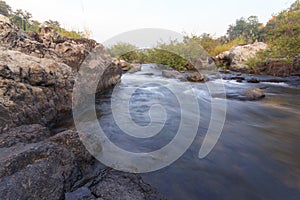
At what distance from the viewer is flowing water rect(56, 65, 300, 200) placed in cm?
168

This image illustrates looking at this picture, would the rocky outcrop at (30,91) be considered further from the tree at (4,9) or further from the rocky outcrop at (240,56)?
the tree at (4,9)

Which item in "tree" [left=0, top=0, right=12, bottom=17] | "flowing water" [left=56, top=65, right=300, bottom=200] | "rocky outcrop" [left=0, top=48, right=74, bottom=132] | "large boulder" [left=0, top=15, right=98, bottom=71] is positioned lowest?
"flowing water" [left=56, top=65, right=300, bottom=200]

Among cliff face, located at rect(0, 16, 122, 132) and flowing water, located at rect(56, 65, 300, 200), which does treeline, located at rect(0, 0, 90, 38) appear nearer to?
cliff face, located at rect(0, 16, 122, 132)

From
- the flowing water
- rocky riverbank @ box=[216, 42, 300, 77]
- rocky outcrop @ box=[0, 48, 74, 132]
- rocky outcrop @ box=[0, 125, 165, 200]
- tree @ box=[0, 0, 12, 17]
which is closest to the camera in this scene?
rocky outcrop @ box=[0, 125, 165, 200]

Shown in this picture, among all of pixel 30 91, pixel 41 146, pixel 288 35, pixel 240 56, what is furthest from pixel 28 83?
pixel 240 56

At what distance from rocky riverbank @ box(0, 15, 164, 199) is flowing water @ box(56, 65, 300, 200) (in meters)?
0.44

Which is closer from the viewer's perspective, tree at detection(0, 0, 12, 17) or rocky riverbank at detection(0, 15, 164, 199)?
rocky riverbank at detection(0, 15, 164, 199)

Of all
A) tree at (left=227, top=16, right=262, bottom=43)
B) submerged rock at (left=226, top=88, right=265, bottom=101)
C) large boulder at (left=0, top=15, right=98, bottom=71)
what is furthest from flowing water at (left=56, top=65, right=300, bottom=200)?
tree at (left=227, top=16, right=262, bottom=43)

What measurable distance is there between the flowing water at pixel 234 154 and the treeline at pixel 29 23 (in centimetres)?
490

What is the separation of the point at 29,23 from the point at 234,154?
65.7 ft

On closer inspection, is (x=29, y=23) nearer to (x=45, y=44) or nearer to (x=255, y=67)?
(x=45, y=44)

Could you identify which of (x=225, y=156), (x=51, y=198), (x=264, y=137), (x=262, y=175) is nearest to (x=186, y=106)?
(x=264, y=137)

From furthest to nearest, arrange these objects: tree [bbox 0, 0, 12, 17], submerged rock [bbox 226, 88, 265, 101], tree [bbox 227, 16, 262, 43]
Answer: tree [bbox 227, 16, 262, 43] < tree [bbox 0, 0, 12, 17] < submerged rock [bbox 226, 88, 265, 101]

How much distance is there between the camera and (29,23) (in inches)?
634
